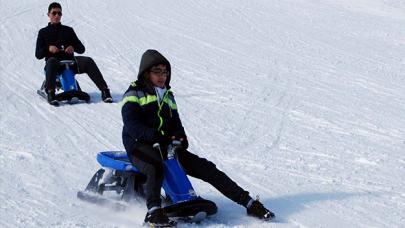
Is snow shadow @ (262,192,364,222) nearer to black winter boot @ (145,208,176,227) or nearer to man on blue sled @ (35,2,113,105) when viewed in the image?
black winter boot @ (145,208,176,227)

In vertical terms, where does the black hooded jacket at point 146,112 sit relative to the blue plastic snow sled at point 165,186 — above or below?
above

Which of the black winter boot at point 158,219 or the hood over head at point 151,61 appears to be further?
the hood over head at point 151,61

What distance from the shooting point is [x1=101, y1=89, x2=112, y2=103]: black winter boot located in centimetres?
1034

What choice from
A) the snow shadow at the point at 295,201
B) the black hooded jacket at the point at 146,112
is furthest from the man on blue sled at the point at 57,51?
the black hooded jacket at the point at 146,112

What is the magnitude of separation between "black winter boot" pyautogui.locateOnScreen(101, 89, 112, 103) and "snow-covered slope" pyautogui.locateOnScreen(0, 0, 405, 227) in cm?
12

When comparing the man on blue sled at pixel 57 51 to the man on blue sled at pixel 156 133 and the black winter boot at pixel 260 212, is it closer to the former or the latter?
the man on blue sled at pixel 156 133

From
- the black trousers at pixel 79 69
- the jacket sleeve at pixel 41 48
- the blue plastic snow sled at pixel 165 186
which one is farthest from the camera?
the jacket sleeve at pixel 41 48

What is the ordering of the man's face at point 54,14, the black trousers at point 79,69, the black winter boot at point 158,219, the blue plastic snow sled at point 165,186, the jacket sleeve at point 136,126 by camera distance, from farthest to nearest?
the man's face at point 54,14, the black trousers at point 79,69, the jacket sleeve at point 136,126, the blue plastic snow sled at point 165,186, the black winter boot at point 158,219

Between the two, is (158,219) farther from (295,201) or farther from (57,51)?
(57,51)

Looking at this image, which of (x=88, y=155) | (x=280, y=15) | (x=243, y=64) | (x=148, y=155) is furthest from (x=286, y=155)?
(x=280, y=15)

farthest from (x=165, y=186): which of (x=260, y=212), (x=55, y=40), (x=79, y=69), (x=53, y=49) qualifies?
(x=55, y=40)

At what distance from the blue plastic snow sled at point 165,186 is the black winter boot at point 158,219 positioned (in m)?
0.14

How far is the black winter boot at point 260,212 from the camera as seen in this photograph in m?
5.79

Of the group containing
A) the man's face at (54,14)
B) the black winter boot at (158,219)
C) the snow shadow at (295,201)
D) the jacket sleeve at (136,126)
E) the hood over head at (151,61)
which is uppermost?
the hood over head at (151,61)
